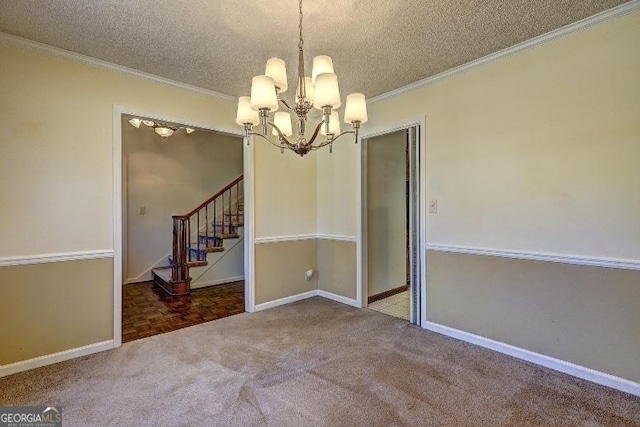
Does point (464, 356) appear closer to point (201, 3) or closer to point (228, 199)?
point (201, 3)

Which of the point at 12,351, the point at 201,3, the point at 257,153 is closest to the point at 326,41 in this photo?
the point at 201,3

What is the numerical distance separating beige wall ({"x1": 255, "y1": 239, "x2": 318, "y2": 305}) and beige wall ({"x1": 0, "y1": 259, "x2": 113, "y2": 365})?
1.46m

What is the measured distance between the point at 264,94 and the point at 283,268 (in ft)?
8.20

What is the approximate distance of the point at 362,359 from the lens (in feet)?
7.93

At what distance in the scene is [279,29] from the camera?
2135 millimetres

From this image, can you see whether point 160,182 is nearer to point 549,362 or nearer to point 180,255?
point 180,255

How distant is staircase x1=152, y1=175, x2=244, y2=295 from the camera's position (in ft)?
14.3

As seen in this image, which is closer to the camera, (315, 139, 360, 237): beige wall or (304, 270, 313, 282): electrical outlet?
(315, 139, 360, 237): beige wall

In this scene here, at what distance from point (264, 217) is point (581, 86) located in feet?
9.75

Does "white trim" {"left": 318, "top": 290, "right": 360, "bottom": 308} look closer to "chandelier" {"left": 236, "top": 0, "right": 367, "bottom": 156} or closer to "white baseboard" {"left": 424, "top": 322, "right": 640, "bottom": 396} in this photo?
"white baseboard" {"left": 424, "top": 322, "right": 640, "bottom": 396}

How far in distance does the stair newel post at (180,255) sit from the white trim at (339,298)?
1.90 metres

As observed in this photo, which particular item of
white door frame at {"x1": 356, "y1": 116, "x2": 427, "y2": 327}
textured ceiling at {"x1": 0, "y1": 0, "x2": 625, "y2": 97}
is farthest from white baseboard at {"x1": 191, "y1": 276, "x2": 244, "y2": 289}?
textured ceiling at {"x1": 0, "y1": 0, "x2": 625, "y2": 97}

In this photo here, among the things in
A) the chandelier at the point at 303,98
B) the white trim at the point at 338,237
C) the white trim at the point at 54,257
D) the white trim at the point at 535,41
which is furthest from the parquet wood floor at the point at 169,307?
the white trim at the point at 535,41

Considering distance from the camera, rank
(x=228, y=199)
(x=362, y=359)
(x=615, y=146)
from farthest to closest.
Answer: (x=228, y=199) → (x=362, y=359) → (x=615, y=146)
